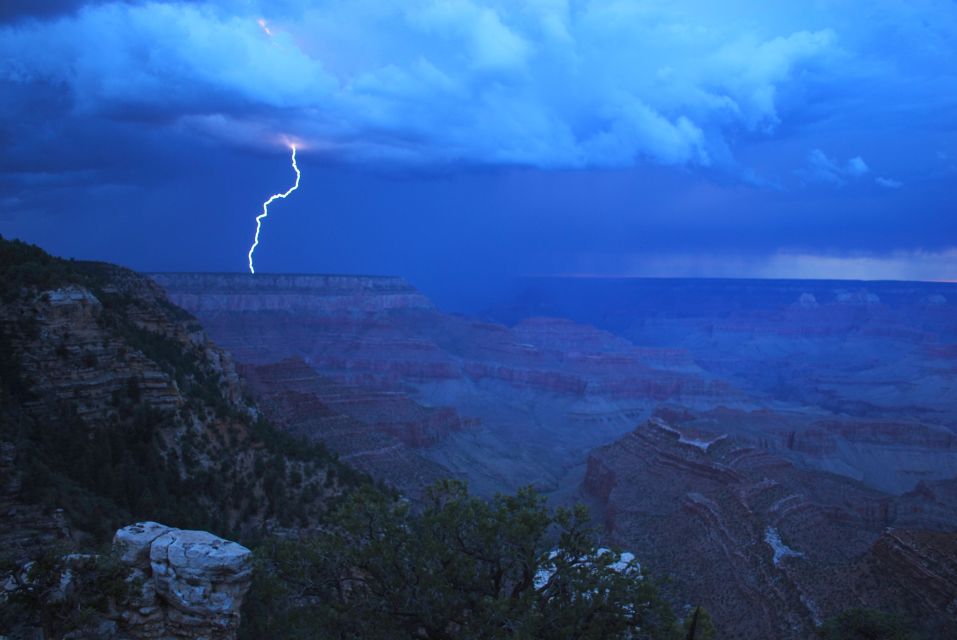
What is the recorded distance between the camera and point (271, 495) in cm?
2606

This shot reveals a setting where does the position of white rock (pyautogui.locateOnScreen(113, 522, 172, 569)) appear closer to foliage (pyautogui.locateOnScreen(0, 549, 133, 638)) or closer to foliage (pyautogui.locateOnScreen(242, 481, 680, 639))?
foliage (pyautogui.locateOnScreen(0, 549, 133, 638))

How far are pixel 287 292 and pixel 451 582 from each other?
11424 cm

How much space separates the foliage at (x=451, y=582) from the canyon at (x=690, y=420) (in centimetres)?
1450

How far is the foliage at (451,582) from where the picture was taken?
13141 millimetres

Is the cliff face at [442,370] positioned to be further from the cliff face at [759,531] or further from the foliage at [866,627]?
the foliage at [866,627]

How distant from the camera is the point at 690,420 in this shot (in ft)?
247

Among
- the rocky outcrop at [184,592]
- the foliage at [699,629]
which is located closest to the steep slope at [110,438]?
the rocky outcrop at [184,592]

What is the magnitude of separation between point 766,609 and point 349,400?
169 feet

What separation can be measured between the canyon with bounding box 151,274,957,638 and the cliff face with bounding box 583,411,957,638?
129 mm

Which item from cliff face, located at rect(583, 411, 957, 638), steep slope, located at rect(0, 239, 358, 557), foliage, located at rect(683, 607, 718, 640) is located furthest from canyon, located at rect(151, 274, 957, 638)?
steep slope, located at rect(0, 239, 358, 557)

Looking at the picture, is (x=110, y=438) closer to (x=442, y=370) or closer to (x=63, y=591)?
(x=63, y=591)

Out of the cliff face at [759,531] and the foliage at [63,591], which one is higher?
the foliage at [63,591]

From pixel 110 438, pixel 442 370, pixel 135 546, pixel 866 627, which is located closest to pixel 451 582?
pixel 135 546

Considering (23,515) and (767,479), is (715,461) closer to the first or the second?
(767,479)
